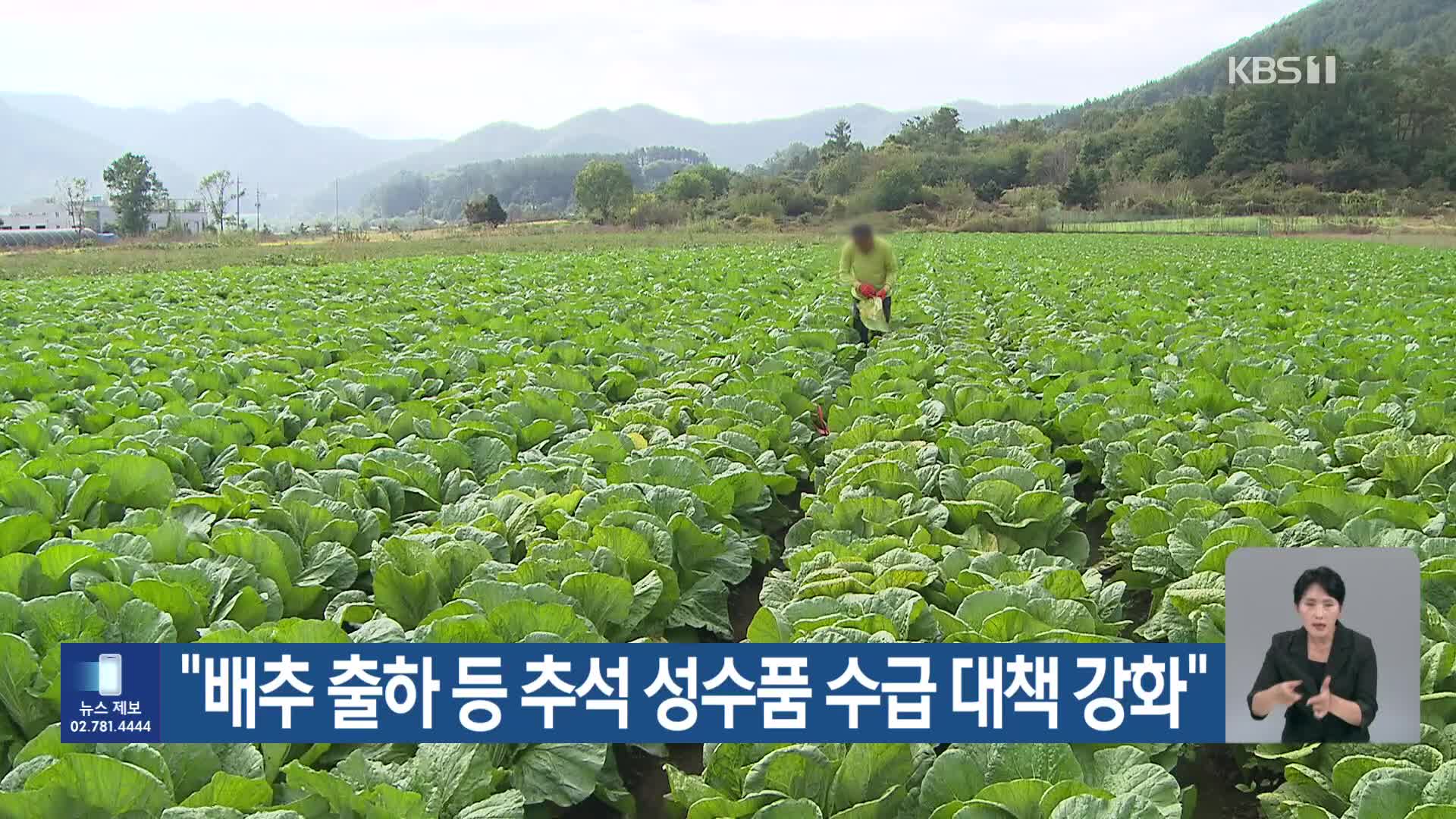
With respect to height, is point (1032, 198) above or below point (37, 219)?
below

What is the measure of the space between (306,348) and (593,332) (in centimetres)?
249

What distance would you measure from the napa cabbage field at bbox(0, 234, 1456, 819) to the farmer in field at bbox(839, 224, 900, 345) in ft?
3.24

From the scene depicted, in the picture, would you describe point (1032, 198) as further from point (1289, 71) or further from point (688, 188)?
point (1289, 71)

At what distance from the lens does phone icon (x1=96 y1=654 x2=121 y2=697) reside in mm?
2672

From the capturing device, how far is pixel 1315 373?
710 centimetres

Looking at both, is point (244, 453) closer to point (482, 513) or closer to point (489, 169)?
point (482, 513)

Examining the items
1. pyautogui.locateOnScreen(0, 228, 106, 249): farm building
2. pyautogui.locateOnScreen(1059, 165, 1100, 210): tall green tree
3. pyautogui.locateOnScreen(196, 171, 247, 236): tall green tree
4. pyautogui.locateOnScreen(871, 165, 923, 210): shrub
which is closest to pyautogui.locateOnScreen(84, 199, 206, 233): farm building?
pyautogui.locateOnScreen(196, 171, 247, 236): tall green tree

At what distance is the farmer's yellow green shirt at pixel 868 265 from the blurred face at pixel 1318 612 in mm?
6656

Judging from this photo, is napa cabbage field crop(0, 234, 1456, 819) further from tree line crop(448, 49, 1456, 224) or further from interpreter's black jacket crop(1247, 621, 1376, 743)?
tree line crop(448, 49, 1456, 224)

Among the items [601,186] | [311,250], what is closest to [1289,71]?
[601,186]

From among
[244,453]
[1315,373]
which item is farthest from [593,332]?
[1315,373]

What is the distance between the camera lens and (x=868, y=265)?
933cm

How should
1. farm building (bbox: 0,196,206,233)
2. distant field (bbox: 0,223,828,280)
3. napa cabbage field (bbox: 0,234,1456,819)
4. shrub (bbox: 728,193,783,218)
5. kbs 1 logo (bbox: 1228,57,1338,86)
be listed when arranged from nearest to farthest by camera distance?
napa cabbage field (bbox: 0,234,1456,819) → distant field (bbox: 0,223,828,280) → shrub (bbox: 728,193,783,218) → kbs 1 logo (bbox: 1228,57,1338,86) → farm building (bbox: 0,196,206,233)
